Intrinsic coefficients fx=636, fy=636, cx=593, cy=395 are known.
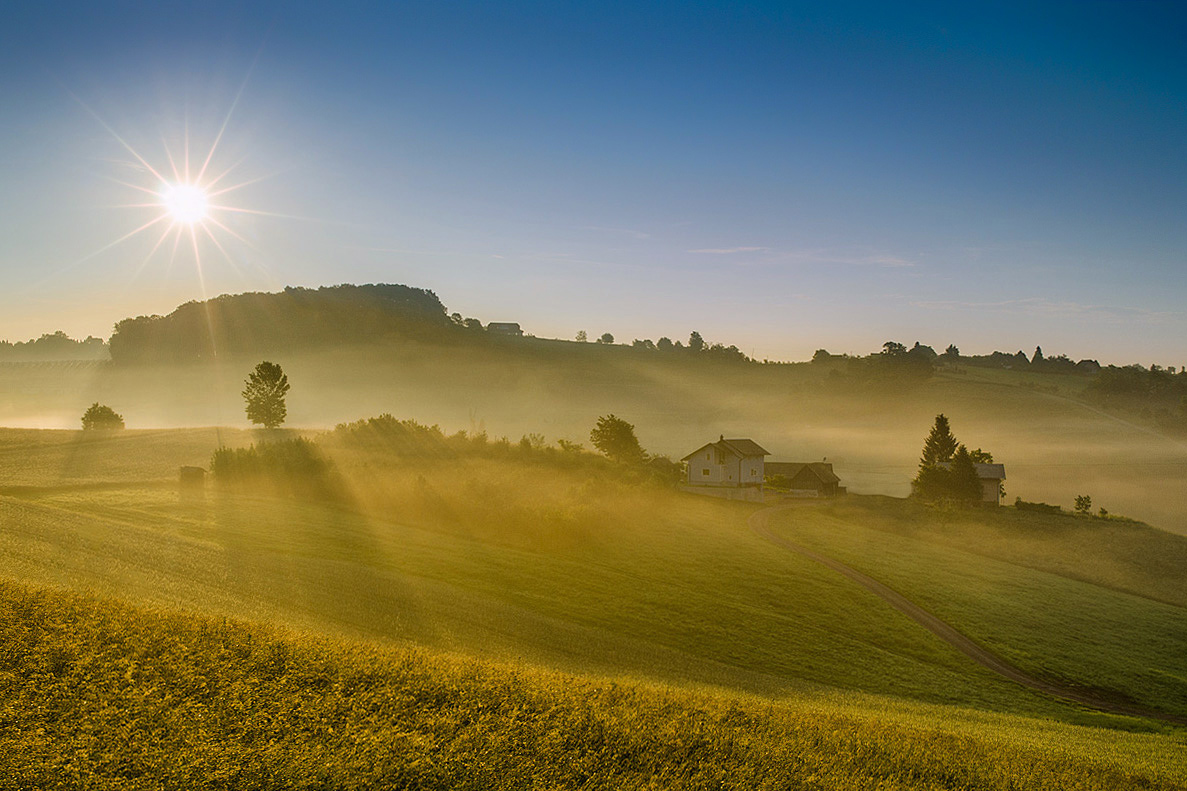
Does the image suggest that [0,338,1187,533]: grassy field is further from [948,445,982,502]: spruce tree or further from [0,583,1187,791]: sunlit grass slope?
[0,583,1187,791]: sunlit grass slope

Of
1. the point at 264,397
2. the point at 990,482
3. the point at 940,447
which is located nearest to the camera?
the point at 990,482

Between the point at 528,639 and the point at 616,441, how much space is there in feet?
234

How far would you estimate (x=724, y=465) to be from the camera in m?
99.6

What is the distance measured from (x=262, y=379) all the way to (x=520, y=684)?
9721cm

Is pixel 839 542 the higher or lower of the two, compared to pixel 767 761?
lower

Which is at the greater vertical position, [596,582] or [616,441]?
[616,441]

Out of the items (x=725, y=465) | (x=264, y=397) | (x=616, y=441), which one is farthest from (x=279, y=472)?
(x=725, y=465)

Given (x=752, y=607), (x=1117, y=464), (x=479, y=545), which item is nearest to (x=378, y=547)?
(x=479, y=545)

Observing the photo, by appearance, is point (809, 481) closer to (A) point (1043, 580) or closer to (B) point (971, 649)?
(A) point (1043, 580)

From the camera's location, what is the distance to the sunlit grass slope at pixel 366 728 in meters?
8.93

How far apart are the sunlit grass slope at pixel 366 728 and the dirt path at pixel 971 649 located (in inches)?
771

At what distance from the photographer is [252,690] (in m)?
10.9

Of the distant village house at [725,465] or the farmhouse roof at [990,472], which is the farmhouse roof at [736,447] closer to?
the distant village house at [725,465]

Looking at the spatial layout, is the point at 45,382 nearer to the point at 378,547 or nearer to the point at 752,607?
the point at 378,547
